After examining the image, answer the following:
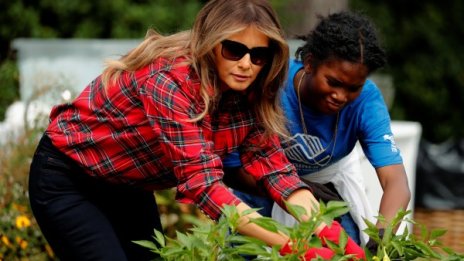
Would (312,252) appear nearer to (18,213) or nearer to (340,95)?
(340,95)

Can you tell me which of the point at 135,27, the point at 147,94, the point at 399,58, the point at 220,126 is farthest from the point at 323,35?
the point at 399,58

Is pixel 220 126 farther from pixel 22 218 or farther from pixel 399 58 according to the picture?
pixel 399 58

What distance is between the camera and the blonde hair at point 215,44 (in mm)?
3227

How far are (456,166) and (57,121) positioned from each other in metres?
4.43

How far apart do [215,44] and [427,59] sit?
7797 mm

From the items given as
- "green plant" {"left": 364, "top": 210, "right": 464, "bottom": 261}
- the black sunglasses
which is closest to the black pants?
the black sunglasses

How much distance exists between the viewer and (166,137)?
3143 millimetres

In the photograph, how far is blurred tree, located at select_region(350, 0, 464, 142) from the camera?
10.7 metres

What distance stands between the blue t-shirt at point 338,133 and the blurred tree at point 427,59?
672 centimetres

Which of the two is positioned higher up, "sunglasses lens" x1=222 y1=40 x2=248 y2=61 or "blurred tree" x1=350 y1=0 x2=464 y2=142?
"sunglasses lens" x1=222 y1=40 x2=248 y2=61

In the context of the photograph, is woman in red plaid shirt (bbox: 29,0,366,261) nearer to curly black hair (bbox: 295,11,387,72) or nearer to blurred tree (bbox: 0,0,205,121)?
curly black hair (bbox: 295,11,387,72)

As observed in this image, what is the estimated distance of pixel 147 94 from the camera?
3.18 metres

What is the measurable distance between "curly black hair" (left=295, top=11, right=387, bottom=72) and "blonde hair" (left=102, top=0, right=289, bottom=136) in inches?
16.3

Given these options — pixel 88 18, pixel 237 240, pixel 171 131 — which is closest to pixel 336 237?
pixel 237 240
